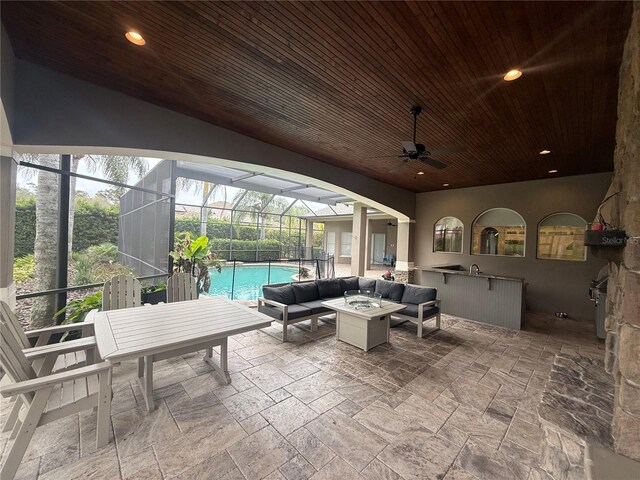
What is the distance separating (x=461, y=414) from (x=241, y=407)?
7.18ft

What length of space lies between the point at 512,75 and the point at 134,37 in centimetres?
356

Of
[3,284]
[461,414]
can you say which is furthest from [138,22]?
[461,414]

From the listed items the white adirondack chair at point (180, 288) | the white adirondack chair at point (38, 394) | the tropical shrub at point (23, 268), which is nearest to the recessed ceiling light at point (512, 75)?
the white adirondack chair at point (38, 394)

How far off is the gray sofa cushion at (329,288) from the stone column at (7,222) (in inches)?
165

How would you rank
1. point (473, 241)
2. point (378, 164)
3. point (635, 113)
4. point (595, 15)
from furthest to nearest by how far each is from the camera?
1. point (473, 241)
2. point (378, 164)
3. point (595, 15)
4. point (635, 113)

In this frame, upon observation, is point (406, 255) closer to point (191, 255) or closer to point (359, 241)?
point (359, 241)

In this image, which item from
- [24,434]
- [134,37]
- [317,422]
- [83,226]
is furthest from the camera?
[83,226]

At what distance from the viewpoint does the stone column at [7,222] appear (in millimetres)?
2527

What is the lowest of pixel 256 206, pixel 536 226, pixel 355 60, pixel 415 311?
pixel 415 311

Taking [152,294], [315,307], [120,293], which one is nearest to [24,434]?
[120,293]

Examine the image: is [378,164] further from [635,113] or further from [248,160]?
[635,113]

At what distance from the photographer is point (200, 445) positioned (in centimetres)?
208

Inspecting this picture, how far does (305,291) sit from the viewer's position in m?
5.05

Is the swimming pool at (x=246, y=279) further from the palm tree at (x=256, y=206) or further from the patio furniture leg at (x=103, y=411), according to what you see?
the patio furniture leg at (x=103, y=411)
